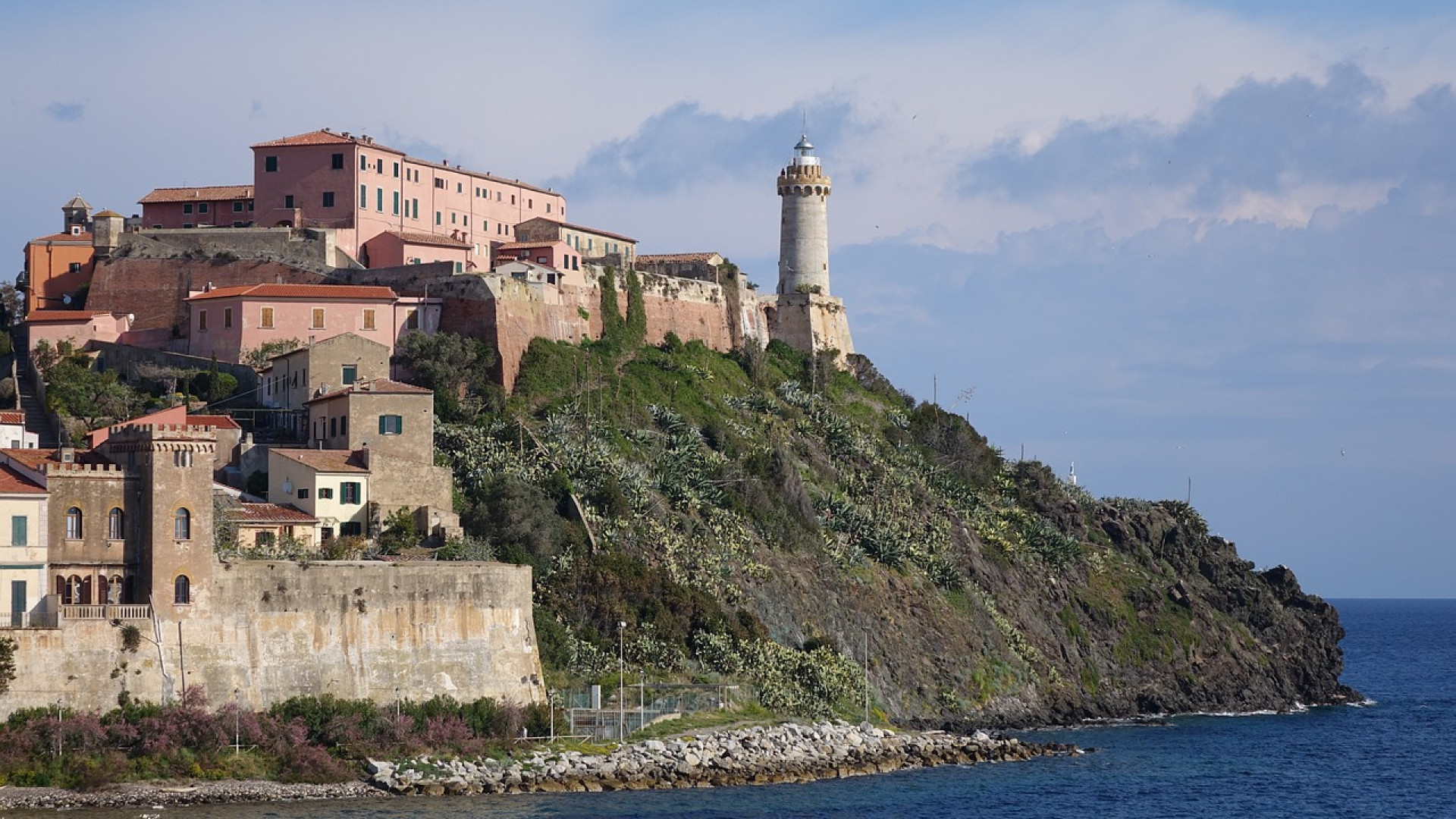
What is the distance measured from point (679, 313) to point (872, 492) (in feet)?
39.8

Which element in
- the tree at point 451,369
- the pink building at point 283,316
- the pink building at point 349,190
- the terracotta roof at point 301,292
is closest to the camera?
the tree at point 451,369

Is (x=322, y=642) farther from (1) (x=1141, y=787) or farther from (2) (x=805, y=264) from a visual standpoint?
(2) (x=805, y=264)

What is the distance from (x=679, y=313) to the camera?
8881cm

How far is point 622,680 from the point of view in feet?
198

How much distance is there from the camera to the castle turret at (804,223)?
321 feet

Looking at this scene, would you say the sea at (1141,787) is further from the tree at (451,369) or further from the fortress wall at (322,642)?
the tree at (451,369)

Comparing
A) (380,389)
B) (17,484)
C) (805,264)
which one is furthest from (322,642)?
(805,264)

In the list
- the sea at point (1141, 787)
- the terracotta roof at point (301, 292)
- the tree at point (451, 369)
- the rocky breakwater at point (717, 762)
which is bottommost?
the sea at point (1141, 787)

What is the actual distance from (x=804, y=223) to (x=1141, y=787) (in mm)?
41322

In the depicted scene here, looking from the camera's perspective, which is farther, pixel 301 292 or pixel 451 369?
pixel 301 292

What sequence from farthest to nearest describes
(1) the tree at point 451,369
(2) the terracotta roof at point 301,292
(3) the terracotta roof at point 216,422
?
1. (2) the terracotta roof at point 301,292
2. (1) the tree at point 451,369
3. (3) the terracotta roof at point 216,422

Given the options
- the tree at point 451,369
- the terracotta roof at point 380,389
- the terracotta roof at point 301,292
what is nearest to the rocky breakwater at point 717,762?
the terracotta roof at point 380,389


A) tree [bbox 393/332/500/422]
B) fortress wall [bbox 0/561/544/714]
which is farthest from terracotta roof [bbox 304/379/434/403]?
fortress wall [bbox 0/561/544/714]

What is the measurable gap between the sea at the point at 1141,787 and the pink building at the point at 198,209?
35607 millimetres
